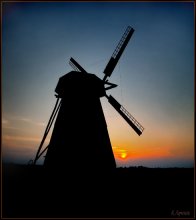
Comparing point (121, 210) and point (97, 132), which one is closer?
point (121, 210)

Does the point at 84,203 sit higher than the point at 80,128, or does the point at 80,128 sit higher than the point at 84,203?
the point at 80,128

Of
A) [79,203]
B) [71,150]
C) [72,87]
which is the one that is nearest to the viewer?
[79,203]

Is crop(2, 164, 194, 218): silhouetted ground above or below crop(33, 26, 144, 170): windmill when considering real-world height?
below

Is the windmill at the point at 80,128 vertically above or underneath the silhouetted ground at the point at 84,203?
above

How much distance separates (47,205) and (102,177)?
276 centimetres

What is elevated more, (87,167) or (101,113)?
(101,113)

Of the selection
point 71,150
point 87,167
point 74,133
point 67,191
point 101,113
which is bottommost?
point 67,191

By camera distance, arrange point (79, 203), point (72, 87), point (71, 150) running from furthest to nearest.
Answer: point (72, 87), point (71, 150), point (79, 203)

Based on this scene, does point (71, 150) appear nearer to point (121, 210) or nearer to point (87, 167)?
point (87, 167)

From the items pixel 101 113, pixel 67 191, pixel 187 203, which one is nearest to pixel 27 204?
pixel 67 191

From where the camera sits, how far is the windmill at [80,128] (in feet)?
34.9

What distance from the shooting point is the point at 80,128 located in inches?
433

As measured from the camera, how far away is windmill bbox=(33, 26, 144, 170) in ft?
34.9

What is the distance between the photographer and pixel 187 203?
1208cm
